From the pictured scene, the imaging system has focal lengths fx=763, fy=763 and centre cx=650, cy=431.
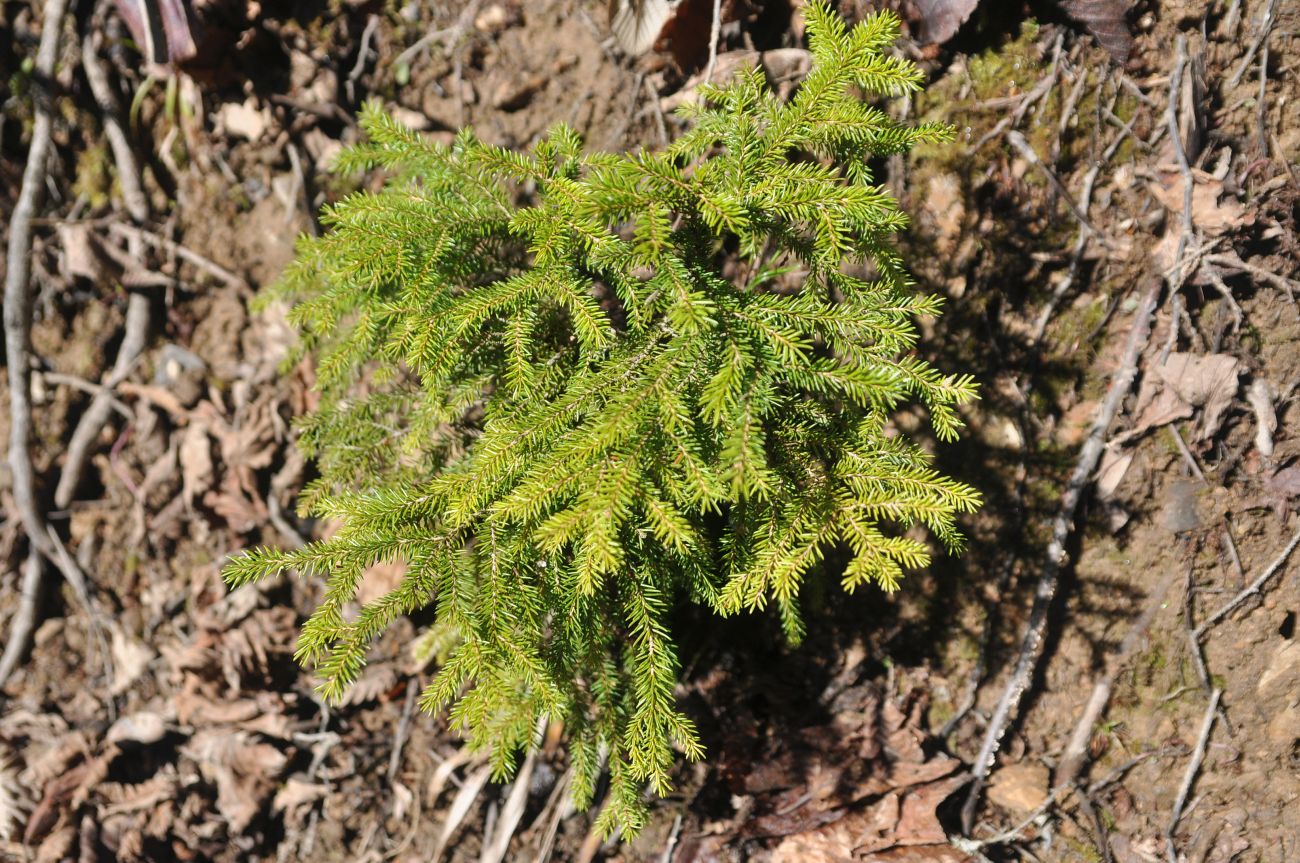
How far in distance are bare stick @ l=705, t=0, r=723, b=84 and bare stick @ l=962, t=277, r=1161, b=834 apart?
5.64ft

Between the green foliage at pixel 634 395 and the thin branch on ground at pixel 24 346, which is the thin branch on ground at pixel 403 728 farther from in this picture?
the thin branch on ground at pixel 24 346

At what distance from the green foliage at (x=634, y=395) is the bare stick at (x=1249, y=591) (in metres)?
1.33

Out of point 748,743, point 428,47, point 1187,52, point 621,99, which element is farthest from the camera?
point 428,47

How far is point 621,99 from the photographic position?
3.11m

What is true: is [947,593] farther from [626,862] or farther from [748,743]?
[626,862]

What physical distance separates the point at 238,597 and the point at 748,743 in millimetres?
2263

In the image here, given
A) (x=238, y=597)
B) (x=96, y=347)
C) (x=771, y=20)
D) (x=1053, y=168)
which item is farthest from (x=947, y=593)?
(x=96, y=347)

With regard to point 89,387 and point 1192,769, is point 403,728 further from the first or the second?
point 1192,769

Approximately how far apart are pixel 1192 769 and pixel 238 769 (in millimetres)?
3654

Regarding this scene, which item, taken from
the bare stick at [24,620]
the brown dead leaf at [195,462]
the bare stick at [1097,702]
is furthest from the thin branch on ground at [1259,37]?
the bare stick at [24,620]

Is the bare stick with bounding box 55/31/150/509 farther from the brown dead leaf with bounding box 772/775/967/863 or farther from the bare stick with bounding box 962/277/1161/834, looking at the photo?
the bare stick with bounding box 962/277/1161/834

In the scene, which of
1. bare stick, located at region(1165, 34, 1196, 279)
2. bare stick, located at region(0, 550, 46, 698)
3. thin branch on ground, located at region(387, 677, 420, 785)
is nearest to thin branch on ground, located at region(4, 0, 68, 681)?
bare stick, located at region(0, 550, 46, 698)

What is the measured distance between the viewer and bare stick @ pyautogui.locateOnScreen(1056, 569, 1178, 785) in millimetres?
2654

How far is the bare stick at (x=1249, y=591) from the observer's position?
247 cm
